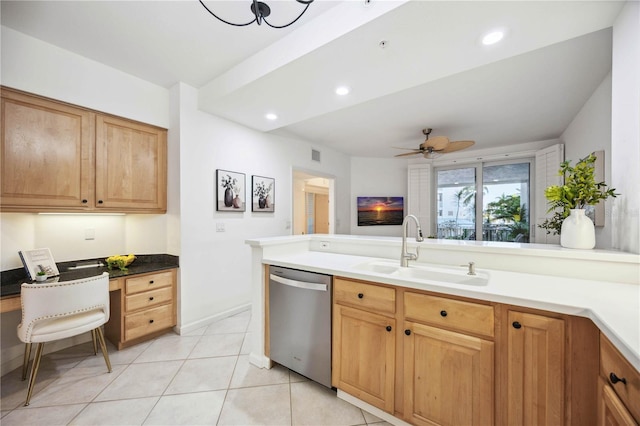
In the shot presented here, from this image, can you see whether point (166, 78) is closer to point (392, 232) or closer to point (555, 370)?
point (555, 370)

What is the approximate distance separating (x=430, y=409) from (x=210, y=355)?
6.02 ft

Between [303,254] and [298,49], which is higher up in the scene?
[298,49]

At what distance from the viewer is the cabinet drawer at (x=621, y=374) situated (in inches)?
28.5

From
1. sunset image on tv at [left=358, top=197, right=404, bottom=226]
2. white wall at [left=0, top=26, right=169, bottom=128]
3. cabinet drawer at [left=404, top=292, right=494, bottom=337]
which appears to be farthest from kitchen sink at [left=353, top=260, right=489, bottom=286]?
sunset image on tv at [left=358, top=197, right=404, bottom=226]

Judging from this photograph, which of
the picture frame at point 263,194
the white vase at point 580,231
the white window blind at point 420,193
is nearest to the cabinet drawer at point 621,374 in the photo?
the white vase at point 580,231

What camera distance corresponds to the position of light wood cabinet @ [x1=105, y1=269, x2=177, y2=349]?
2262 mm

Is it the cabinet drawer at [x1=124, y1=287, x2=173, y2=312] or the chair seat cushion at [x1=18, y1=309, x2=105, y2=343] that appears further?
the cabinet drawer at [x1=124, y1=287, x2=173, y2=312]

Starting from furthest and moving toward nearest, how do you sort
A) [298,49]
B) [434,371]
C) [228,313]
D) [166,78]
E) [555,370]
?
[228,313], [166,78], [298,49], [434,371], [555,370]

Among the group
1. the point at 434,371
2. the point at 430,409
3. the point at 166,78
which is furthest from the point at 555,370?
the point at 166,78

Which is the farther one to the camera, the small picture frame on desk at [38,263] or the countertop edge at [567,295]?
the small picture frame on desk at [38,263]

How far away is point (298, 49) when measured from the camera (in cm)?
185

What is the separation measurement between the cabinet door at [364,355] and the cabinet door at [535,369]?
55 centimetres

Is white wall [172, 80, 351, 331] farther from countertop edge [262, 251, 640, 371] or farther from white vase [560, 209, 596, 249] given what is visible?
white vase [560, 209, 596, 249]

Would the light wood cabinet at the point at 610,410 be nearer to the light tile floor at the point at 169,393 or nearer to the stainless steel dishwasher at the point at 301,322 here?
the light tile floor at the point at 169,393
